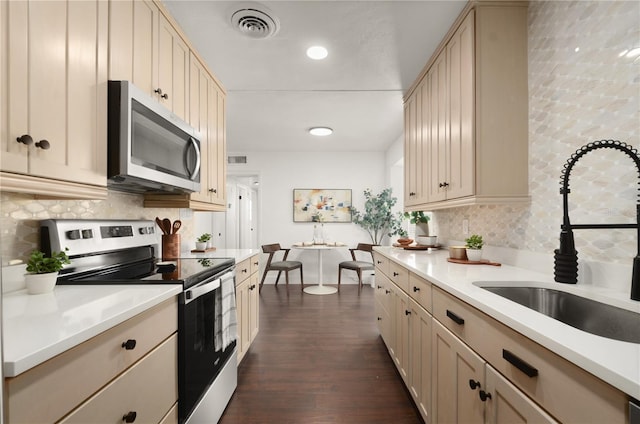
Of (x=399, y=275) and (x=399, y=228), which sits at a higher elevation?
(x=399, y=228)

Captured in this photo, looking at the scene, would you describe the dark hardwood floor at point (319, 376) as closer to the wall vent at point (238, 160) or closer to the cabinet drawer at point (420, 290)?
the cabinet drawer at point (420, 290)

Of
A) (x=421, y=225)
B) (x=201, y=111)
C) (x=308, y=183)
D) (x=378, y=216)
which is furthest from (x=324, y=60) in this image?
(x=378, y=216)

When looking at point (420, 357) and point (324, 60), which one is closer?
point (420, 357)

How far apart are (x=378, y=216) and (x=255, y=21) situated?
405 centimetres

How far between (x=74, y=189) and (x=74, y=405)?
751 mm

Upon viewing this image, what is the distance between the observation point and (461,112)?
192 centimetres

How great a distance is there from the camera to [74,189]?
1.15 meters

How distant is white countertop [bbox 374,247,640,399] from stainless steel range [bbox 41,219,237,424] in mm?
1164

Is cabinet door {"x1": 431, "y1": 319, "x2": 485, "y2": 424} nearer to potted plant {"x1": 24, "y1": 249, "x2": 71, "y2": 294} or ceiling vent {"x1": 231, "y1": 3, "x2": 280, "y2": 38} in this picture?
potted plant {"x1": 24, "y1": 249, "x2": 71, "y2": 294}

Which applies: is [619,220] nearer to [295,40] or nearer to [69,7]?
[295,40]

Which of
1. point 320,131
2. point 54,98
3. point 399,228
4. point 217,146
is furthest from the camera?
point 399,228

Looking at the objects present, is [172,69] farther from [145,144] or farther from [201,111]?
[145,144]

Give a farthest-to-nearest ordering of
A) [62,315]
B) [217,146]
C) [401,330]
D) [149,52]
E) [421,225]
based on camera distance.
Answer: [421,225], [217,146], [401,330], [149,52], [62,315]

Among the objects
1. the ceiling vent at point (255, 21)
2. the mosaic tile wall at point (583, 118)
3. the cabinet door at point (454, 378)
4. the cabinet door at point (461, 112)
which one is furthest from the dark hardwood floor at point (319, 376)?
the ceiling vent at point (255, 21)
